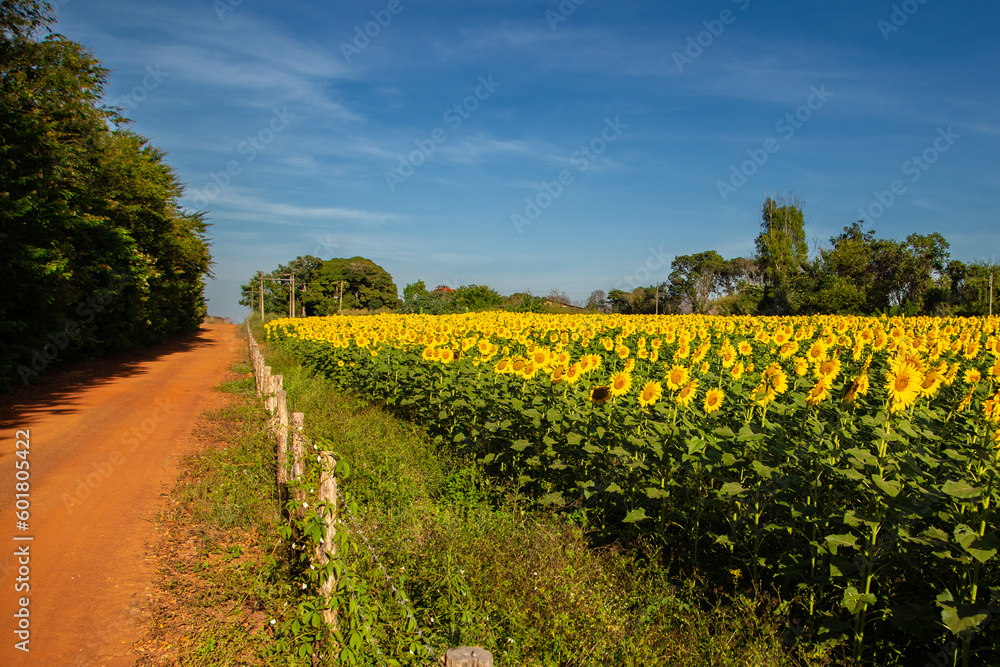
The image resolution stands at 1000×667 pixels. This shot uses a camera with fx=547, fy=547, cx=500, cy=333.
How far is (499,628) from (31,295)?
13077 mm

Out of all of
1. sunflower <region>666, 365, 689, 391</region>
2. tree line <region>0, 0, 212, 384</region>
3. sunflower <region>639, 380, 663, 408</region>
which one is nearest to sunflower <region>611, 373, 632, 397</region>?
sunflower <region>639, 380, 663, 408</region>

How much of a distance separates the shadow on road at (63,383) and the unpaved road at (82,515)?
0.06 m

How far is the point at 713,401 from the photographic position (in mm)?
4172

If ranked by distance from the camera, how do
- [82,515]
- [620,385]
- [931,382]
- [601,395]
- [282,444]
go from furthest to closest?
[282,444] → [82,515] → [620,385] → [601,395] → [931,382]

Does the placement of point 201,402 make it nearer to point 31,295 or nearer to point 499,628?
point 31,295

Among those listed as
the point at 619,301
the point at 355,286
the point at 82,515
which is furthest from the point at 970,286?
the point at 355,286

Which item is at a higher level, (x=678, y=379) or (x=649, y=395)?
(x=678, y=379)

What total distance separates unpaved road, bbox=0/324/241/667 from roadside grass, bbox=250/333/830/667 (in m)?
1.57

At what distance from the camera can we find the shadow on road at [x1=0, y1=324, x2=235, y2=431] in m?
9.20

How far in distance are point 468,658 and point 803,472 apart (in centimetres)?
270

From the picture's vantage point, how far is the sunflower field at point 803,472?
A: 8.89 ft

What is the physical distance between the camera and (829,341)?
6.66 m

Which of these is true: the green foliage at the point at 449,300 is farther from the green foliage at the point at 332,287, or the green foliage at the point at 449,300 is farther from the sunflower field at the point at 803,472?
the sunflower field at the point at 803,472

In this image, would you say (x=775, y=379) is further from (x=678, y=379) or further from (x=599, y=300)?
(x=599, y=300)
